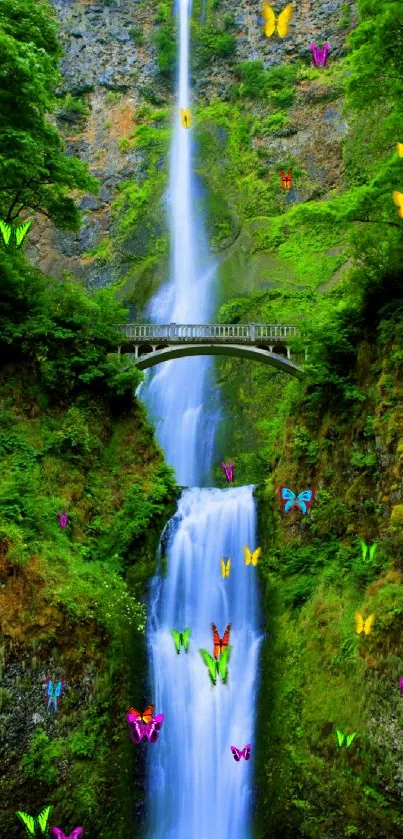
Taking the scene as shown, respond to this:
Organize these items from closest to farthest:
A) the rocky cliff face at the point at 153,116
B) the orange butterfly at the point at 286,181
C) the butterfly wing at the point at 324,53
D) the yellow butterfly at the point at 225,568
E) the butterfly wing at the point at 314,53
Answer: the yellow butterfly at the point at 225,568 < the orange butterfly at the point at 286,181 < the rocky cliff face at the point at 153,116 < the butterfly wing at the point at 324,53 < the butterfly wing at the point at 314,53

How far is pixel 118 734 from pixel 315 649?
3797 millimetres

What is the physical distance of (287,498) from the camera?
1498 cm

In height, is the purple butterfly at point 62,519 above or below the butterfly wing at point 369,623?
above

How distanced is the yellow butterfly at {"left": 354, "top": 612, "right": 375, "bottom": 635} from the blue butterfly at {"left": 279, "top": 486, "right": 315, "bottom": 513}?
3592mm

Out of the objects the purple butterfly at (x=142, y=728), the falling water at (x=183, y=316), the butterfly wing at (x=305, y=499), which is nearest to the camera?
the purple butterfly at (x=142, y=728)

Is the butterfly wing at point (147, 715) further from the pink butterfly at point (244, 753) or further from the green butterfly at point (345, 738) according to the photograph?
the green butterfly at point (345, 738)

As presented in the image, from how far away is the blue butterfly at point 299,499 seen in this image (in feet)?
47.3

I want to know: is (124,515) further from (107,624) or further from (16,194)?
(16,194)

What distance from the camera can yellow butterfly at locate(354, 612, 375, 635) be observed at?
10555 millimetres

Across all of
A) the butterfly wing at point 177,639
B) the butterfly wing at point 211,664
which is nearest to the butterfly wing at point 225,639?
the butterfly wing at point 211,664

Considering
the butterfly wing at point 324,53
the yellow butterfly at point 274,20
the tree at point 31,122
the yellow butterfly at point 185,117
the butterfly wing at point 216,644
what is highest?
the butterfly wing at point 324,53

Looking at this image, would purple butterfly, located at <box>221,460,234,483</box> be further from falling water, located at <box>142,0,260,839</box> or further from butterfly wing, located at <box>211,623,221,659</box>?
butterfly wing, located at <box>211,623,221,659</box>

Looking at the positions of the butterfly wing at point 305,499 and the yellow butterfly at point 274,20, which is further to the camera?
the yellow butterfly at point 274,20

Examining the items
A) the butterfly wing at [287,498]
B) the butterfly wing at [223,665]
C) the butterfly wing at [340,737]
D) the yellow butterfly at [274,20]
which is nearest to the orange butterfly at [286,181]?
the yellow butterfly at [274,20]
